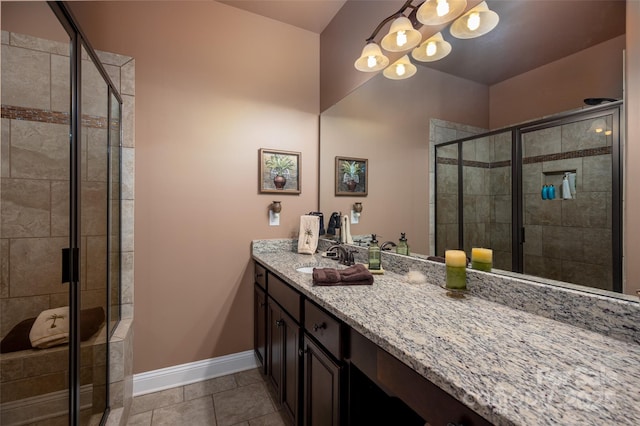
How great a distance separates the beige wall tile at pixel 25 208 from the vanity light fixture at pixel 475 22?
1906mm

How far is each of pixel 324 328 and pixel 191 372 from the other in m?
1.50

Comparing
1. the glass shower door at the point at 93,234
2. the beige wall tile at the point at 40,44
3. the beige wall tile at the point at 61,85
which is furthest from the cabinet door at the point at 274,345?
the beige wall tile at the point at 40,44

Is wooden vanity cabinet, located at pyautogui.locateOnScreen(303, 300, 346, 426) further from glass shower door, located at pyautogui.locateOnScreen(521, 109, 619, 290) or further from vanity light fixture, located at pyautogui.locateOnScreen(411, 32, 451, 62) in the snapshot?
vanity light fixture, located at pyautogui.locateOnScreen(411, 32, 451, 62)

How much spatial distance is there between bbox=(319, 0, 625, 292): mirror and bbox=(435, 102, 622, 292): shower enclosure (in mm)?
72

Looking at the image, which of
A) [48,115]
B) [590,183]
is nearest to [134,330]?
Result: [48,115]

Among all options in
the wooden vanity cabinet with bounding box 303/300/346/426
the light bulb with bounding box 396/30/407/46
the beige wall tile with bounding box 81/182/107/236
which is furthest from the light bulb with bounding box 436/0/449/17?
the beige wall tile with bounding box 81/182/107/236

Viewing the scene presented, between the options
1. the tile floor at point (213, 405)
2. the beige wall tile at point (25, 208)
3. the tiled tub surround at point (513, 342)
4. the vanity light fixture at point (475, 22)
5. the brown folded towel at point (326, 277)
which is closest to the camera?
the tiled tub surround at point (513, 342)

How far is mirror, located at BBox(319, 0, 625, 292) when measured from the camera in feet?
3.04

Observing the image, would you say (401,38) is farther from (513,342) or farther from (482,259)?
(513,342)

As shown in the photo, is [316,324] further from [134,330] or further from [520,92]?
[134,330]

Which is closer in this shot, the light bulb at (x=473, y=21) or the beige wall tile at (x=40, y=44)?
the beige wall tile at (x=40, y=44)

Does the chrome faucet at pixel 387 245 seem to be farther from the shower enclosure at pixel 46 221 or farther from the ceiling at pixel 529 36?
the shower enclosure at pixel 46 221

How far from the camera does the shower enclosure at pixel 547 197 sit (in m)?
0.87

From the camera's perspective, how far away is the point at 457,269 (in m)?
1.22
